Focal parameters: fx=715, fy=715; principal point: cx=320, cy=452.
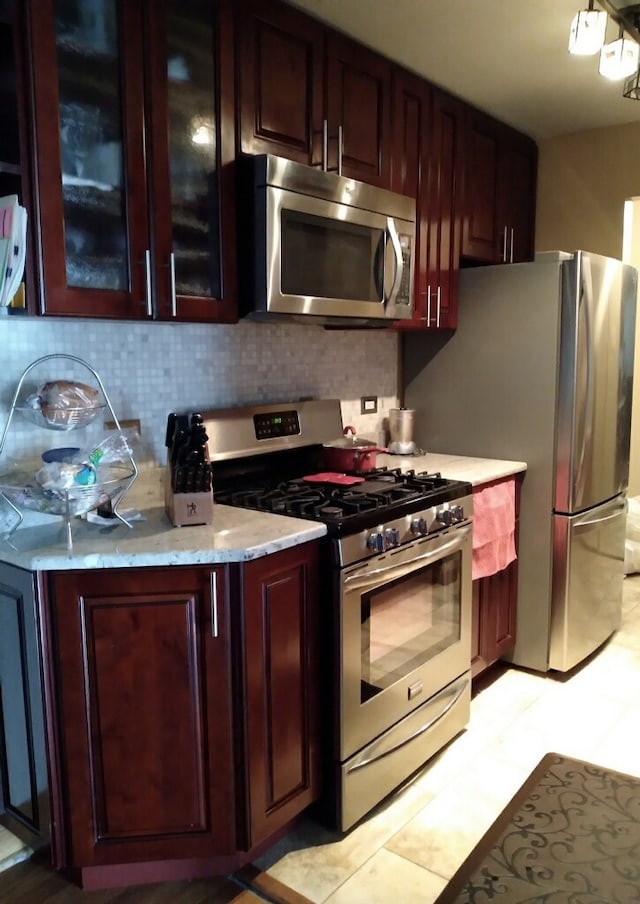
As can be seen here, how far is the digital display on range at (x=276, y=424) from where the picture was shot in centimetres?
246

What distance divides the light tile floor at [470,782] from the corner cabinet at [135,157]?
1507mm

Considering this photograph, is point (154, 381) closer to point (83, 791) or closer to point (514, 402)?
point (83, 791)

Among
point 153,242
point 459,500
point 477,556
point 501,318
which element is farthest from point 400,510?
point 501,318

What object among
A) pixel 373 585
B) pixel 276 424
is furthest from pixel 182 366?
pixel 373 585

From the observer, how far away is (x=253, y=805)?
70.2 inches

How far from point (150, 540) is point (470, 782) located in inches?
51.6

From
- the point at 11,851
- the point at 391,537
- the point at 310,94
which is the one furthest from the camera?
the point at 310,94

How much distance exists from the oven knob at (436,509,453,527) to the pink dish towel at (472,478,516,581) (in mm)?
339

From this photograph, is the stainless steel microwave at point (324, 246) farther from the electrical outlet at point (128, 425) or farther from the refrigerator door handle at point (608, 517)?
the refrigerator door handle at point (608, 517)

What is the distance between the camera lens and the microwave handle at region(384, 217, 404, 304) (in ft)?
7.98

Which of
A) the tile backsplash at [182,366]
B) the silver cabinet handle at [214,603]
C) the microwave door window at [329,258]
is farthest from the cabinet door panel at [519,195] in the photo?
the silver cabinet handle at [214,603]

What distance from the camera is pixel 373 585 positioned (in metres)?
2.01

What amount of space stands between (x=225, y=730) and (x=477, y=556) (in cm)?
124

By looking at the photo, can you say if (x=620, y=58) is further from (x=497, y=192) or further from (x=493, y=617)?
(x=493, y=617)
